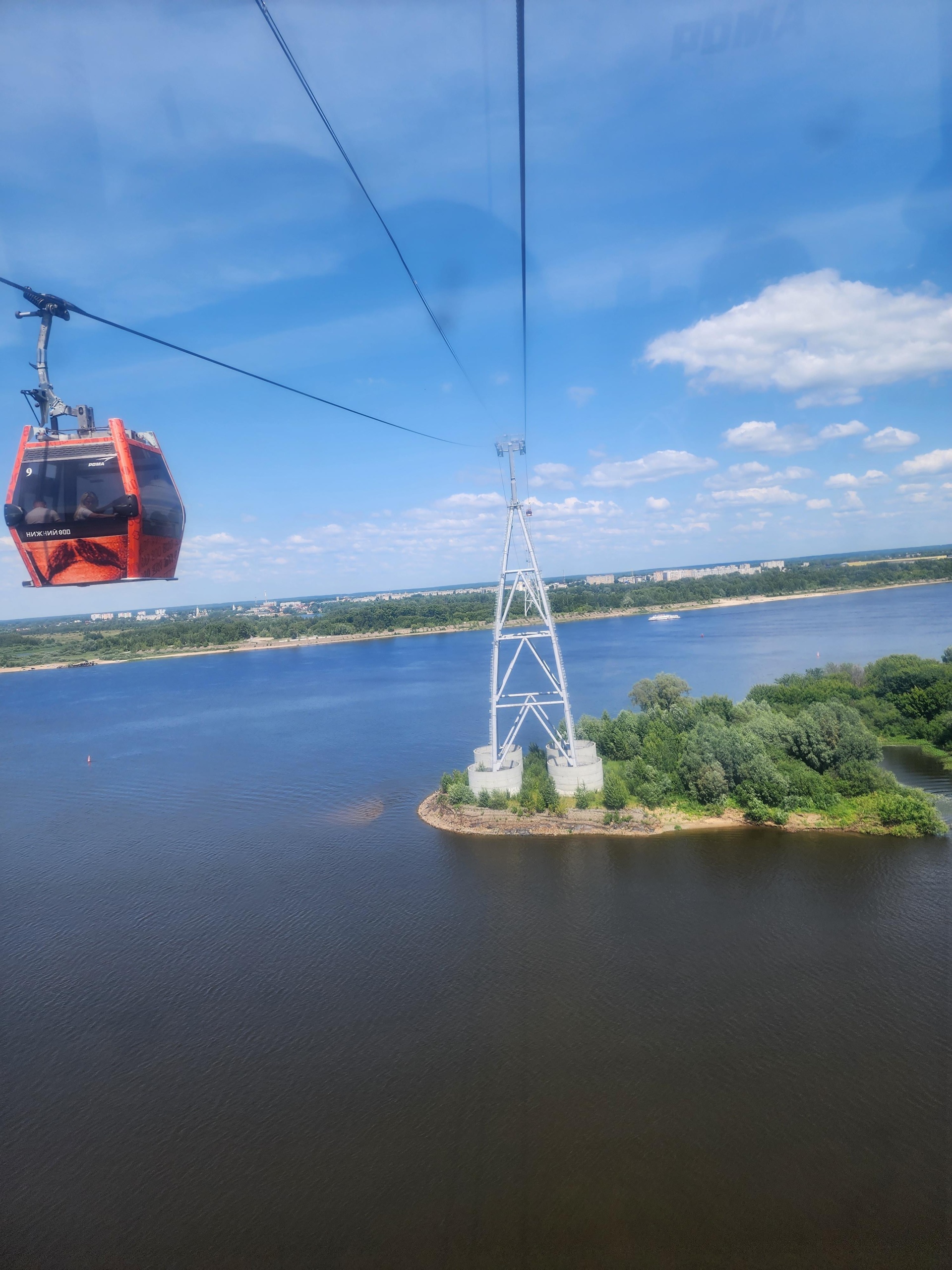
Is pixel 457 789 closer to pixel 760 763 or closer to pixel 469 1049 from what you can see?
pixel 760 763

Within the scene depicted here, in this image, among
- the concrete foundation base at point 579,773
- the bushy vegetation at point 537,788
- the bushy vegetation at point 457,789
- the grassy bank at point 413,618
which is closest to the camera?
the bushy vegetation at point 537,788

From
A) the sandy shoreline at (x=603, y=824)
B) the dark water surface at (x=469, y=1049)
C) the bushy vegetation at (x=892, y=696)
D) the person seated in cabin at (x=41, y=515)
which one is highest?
the person seated in cabin at (x=41, y=515)

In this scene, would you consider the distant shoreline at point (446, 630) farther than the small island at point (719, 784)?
Yes

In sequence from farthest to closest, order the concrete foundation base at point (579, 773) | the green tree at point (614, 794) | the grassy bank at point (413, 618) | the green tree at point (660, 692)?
the grassy bank at point (413, 618) → the green tree at point (660, 692) → the concrete foundation base at point (579, 773) → the green tree at point (614, 794)

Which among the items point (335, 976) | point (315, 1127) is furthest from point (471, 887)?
point (315, 1127)

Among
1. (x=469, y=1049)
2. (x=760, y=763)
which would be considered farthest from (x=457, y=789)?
(x=469, y=1049)

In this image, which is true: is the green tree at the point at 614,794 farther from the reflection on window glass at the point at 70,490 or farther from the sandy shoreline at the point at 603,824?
the reflection on window glass at the point at 70,490

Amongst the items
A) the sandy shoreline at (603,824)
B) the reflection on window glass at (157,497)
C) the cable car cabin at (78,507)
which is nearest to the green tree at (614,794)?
the sandy shoreline at (603,824)
